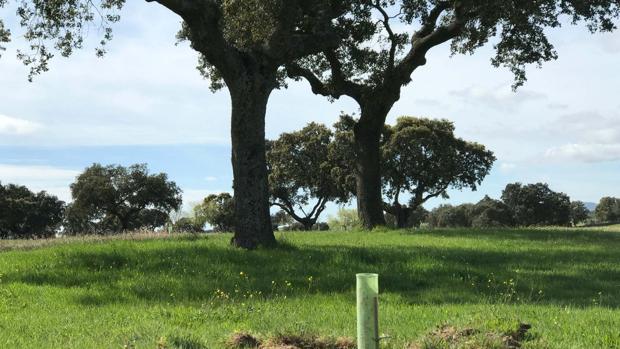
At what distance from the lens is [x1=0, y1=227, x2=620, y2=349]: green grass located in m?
6.39

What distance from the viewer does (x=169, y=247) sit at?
1392 centimetres

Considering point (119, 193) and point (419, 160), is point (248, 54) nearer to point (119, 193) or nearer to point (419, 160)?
point (419, 160)

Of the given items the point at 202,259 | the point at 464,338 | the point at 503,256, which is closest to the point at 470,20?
the point at 503,256

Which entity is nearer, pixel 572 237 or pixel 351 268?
pixel 351 268

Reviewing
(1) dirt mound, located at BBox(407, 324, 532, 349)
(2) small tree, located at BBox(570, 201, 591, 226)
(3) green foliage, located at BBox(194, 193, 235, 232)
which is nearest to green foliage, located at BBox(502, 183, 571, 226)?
(2) small tree, located at BBox(570, 201, 591, 226)

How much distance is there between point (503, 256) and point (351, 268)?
14.1ft

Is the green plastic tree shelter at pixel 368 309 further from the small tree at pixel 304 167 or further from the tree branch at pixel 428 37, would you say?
the small tree at pixel 304 167

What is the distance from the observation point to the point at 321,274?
37.5 feet

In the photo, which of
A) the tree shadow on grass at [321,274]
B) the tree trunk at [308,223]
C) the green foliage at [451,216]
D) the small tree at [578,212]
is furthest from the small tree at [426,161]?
the small tree at [578,212]

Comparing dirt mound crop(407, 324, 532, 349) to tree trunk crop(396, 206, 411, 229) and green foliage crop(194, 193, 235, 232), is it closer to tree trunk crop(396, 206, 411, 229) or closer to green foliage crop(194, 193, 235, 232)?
tree trunk crop(396, 206, 411, 229)

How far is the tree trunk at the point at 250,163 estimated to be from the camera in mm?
13992

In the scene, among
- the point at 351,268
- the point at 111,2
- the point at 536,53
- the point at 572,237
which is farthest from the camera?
the point at 536,53

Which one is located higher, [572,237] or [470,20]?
[470,20]

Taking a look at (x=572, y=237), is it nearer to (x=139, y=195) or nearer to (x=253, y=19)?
(x=253, y=19)
